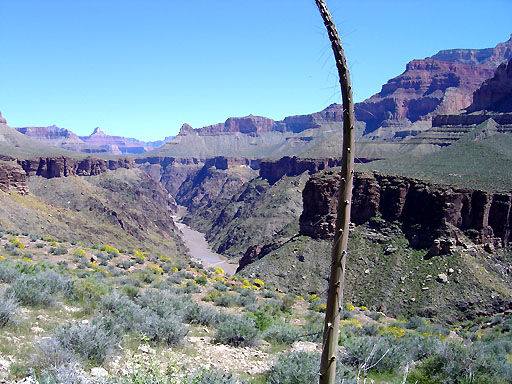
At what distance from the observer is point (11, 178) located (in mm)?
65500

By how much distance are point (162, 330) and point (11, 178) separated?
2742 inches

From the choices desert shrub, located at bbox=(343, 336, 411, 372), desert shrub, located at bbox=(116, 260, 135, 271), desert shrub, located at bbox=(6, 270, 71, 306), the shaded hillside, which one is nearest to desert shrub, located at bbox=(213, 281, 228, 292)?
desert shrub, located at bbox=(116, 260, 135, 271)

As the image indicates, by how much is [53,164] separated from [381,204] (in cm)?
9111

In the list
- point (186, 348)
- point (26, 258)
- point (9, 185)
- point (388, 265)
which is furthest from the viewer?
point (9, 185)

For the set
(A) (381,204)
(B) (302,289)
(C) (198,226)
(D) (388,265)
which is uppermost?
(A) (381,204)

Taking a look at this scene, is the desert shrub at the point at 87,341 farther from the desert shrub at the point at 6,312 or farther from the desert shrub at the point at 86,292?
the desert shrub at the point at 86,292

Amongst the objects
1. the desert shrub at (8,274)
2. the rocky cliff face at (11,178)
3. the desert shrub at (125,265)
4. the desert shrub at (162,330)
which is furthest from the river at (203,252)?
the desert shrub at (162,330)

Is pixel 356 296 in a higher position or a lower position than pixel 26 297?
lower

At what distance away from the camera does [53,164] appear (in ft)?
338

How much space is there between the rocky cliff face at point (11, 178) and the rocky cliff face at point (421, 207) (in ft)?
164

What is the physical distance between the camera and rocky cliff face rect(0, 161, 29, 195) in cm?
6325

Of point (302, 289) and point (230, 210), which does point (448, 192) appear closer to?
point (302, 289)

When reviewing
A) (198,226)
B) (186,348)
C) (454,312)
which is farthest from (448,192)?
(198,226)

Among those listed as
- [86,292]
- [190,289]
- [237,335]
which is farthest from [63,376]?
[190,289]
